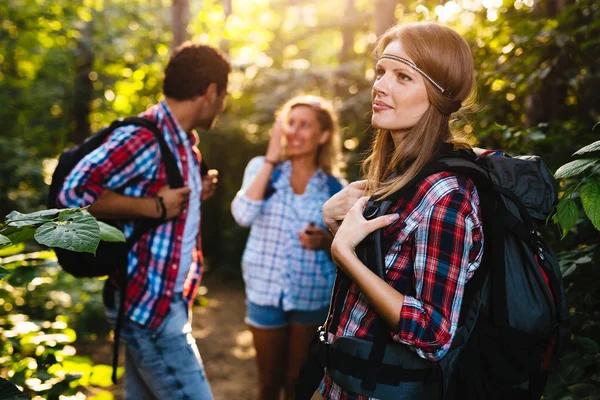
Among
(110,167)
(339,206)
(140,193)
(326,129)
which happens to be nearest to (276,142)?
(326,129)

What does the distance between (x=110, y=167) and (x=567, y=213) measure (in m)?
1.86

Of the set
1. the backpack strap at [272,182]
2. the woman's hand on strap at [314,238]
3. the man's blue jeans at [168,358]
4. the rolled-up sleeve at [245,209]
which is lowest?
the man's blue jeans at [168,358]

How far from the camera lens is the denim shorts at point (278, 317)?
338cm

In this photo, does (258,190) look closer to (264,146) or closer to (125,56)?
(264,146)

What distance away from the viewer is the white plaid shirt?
3385 millimetres

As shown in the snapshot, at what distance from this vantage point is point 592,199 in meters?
1.38

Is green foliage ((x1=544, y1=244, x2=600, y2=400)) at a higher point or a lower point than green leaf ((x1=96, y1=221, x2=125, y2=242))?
lower

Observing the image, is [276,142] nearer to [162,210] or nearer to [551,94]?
[162,210]

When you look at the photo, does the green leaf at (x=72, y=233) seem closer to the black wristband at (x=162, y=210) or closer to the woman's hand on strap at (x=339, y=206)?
the woman's hand on strap at (x=339, y=206)

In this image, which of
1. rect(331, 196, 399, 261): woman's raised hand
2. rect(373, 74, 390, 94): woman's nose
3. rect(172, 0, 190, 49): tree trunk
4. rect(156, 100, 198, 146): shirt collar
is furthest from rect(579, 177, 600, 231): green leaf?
rect(172, 0, 190, 49): tree trunk

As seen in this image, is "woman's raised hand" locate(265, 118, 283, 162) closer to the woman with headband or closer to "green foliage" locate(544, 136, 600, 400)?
the woman with headband

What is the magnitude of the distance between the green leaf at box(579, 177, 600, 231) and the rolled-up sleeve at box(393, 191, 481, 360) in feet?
0.97

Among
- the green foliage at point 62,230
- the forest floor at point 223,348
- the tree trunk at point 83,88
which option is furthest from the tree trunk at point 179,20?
the green foliage at point 62,230

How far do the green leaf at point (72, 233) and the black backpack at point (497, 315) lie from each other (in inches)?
29.6
